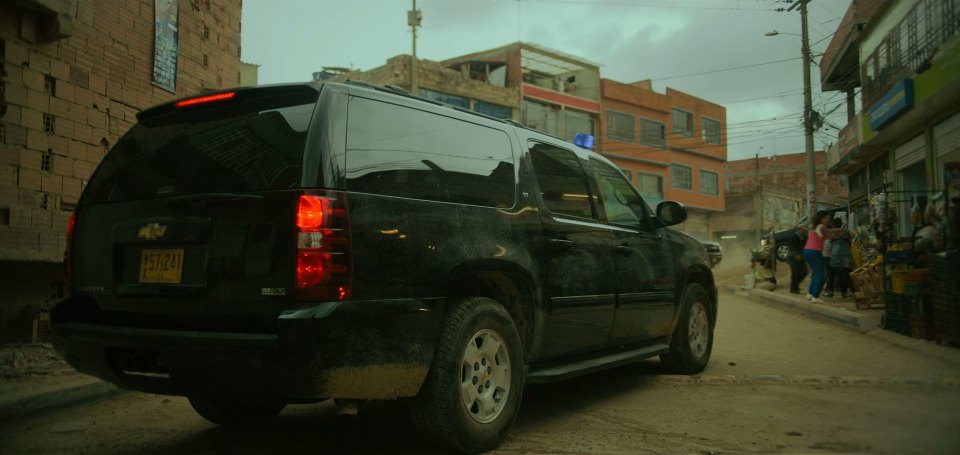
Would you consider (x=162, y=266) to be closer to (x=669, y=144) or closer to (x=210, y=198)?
(x=210, y=198)

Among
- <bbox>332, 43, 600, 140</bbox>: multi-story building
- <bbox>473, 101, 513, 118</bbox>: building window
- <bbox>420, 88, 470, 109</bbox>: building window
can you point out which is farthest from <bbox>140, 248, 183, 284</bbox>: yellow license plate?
<bbox>473, 101, 513, 118</bbox>: building window

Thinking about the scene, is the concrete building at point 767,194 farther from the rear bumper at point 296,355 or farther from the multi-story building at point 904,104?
the rear bumper at point 296,355

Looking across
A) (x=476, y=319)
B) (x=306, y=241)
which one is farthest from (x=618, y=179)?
(x=306, y=241)

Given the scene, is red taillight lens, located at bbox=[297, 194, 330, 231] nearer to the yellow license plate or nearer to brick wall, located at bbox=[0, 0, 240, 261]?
the yellow license plate

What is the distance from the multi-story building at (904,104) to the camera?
497 inches

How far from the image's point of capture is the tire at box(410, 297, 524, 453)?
3219 millimetres

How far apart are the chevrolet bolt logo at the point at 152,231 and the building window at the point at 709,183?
4602cm

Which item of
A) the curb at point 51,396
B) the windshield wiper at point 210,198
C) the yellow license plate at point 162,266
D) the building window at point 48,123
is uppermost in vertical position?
the building window at point 48,123

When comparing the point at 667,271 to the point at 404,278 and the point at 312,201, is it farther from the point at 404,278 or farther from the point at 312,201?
the point at 312,201

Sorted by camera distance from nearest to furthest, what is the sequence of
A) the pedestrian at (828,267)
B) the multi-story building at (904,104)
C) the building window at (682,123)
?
the multi-story building at (904,104)
the pedestrian at (828,267)
the building window at (682,123)

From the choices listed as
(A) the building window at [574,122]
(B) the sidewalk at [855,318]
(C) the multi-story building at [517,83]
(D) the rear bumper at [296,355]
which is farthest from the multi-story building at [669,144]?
(D) the rear bumper at [296,355]

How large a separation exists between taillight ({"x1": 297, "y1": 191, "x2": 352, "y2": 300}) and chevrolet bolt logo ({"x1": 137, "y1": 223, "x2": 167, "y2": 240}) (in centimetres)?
77

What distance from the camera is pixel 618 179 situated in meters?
5.48

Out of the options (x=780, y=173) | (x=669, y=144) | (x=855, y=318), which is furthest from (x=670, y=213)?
(x=780, y=173)
